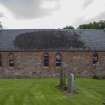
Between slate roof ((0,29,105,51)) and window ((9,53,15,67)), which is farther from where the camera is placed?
slate roof ((0,29,105,51))

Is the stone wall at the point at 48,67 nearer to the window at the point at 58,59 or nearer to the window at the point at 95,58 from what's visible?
the window at the point at 58,59

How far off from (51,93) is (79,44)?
987 inches

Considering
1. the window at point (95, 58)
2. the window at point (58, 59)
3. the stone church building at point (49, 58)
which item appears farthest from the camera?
the window at point (95, 58)

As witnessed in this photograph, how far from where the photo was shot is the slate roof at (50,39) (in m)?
52.2

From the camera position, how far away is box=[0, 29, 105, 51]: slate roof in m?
52.2

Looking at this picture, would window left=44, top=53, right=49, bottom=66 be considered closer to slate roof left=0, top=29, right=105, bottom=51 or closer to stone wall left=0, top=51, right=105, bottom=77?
stone wall left=0, top=51, right=105, bottom=77

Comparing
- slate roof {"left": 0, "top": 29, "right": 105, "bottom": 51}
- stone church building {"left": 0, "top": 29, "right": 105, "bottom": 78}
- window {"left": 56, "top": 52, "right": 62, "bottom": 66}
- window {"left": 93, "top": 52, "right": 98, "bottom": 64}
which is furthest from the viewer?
slate roof {"left": 0, "top": 29, "right": 105, "bottom": 51}

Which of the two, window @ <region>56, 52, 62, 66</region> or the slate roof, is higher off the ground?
the slate roof

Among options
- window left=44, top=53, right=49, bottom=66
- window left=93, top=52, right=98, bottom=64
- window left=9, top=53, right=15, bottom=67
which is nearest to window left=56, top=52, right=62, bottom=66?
window left=44, top=53, right=49, bottom=66

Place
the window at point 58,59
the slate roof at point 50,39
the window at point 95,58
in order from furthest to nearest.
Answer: the slate roof at point 50,39 < the window at point 95,58 < the window at point 58,59

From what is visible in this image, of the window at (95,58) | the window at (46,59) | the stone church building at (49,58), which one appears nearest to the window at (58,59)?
the stone church building at (49,58)

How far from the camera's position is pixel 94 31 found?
55.8m

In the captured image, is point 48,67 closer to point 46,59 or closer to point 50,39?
point 46,59

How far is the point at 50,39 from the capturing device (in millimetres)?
53688
